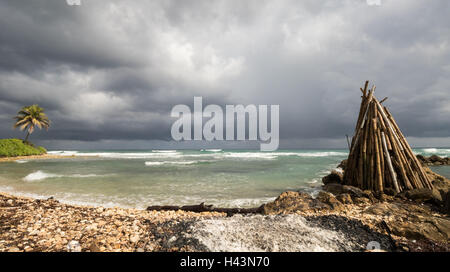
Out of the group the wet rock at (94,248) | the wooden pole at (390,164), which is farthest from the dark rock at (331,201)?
the wet rock at (94,248)

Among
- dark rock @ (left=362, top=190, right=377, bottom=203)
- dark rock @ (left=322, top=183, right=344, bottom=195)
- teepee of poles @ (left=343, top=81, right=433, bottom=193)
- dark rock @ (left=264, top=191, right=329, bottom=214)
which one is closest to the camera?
dark rock @ (left=264, top=191, right=329, bottom=214)

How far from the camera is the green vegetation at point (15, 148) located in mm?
34219

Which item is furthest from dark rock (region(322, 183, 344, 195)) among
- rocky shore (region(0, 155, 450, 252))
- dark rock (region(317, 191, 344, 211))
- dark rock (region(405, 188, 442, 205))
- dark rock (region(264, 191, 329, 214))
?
rocky shore (region(0, 155, 450, 252))

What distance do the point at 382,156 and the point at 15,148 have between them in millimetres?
52702

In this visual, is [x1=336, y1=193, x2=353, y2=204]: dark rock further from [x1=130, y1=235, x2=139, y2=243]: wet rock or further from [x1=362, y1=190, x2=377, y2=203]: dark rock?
[x1=130, y1=235, x2=139, y2=243]: wet rock

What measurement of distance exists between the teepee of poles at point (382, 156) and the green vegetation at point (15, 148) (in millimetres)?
49977

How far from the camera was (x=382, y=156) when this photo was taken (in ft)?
26.0

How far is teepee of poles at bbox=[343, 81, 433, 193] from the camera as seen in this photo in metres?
7.77

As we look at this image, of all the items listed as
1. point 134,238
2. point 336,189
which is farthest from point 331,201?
point 134,238

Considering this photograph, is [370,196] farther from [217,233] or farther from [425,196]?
[217,233]

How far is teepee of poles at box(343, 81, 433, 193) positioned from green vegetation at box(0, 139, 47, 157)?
50.0m
